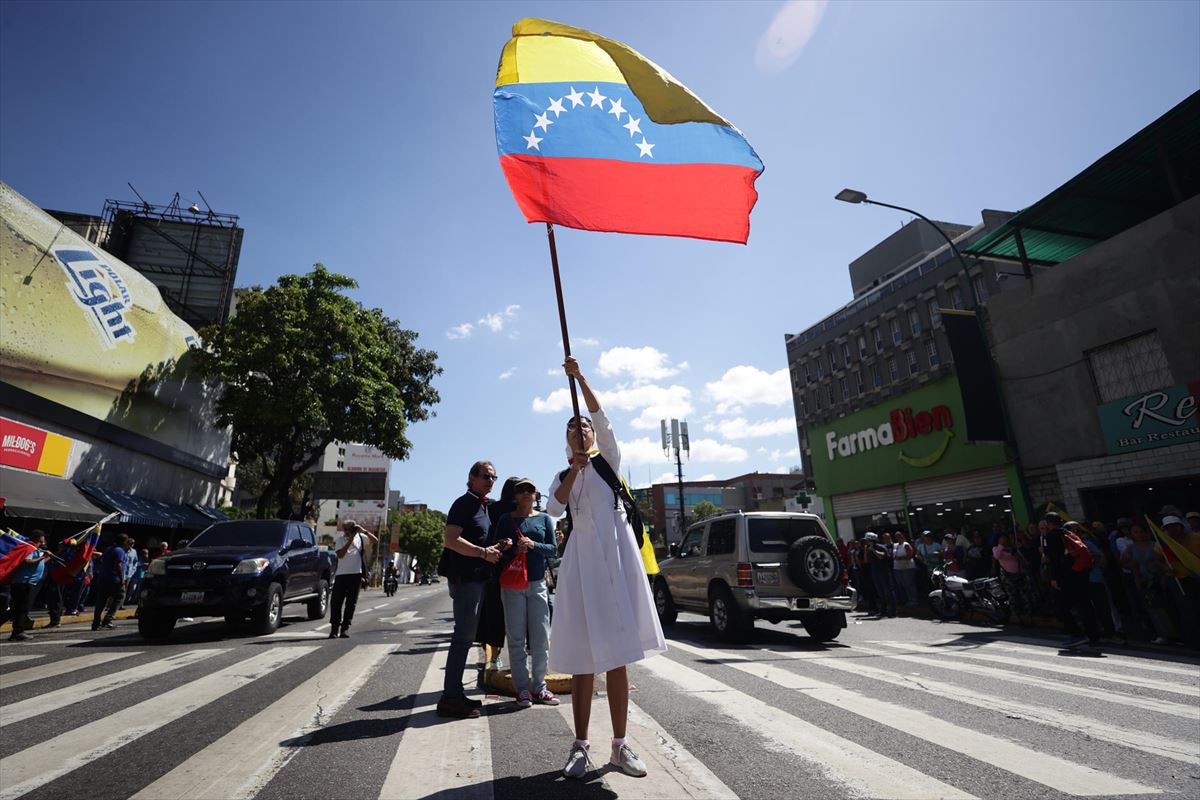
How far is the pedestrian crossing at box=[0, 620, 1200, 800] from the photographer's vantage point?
3.07 metres

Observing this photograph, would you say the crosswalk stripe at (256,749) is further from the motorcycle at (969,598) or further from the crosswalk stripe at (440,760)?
the motorcycle at (969,598)

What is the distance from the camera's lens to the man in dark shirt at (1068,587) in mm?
8500

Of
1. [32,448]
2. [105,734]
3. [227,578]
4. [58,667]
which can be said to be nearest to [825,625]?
[105,734]

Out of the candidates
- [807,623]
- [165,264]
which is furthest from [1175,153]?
[165,264]

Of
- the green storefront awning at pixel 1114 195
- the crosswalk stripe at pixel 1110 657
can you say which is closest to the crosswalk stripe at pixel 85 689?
the crosswalk stripe at pixel 1110 657

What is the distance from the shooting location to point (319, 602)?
43.3 ft

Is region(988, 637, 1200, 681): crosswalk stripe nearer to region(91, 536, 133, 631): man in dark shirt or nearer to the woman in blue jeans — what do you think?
the woman in blue jeans

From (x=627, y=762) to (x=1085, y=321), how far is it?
1757 cm

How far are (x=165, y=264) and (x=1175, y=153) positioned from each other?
1775 inches

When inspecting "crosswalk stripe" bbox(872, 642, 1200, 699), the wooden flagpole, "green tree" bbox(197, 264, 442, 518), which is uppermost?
"green tree" bbox(197, 264, 442, 518)

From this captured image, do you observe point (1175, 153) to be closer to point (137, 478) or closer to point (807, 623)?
point (807, 623)

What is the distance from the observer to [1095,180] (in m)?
15.2

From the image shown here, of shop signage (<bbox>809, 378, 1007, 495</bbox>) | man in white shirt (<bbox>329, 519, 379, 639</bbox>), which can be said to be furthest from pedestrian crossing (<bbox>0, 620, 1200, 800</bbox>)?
shop signage (<bbox>809, 378, 1007, 495</bbox>)

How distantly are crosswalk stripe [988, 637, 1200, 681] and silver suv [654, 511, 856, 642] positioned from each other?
219cm
